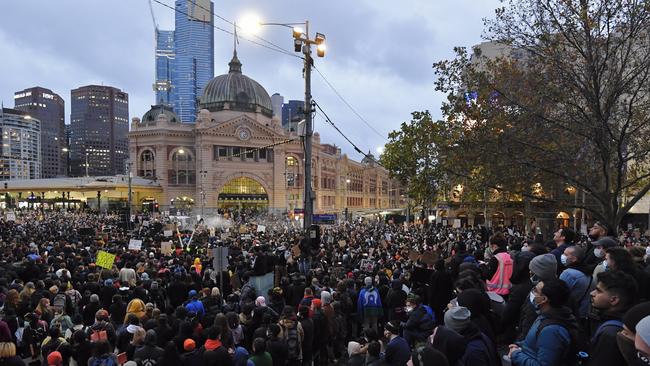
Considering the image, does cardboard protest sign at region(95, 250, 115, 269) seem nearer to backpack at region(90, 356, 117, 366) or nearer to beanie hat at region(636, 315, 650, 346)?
backpack at region(90, 356, 117, 366)

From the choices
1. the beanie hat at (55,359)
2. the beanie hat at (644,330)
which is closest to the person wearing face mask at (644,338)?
the beanie hat at (644,330)

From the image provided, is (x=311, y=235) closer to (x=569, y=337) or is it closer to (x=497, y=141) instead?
(x=497, y=141)

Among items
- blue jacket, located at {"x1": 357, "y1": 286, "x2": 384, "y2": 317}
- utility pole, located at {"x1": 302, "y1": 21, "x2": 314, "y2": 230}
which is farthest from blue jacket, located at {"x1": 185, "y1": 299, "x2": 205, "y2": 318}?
utility pole, located at {"x1": 302, "y1": 21, "x2": 314, "y2": 230}

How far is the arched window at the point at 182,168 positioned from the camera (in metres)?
73.8

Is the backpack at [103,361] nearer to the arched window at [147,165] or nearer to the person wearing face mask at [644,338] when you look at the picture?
the person wearing face mask at [644,338]

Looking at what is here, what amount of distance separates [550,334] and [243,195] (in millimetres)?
72623

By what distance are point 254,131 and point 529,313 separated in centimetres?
7218

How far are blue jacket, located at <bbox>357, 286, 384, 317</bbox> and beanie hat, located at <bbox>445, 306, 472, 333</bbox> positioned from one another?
5369 mm

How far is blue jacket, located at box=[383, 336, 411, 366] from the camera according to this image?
5793 millimetres

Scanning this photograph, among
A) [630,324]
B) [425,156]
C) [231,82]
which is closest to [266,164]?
[231,82]

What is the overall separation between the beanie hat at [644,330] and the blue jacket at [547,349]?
1276 mm

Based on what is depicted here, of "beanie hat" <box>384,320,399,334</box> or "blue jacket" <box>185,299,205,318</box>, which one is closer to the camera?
"beanie hat" <box>384,320,399,334</box>

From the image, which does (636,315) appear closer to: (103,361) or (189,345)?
(189,345)

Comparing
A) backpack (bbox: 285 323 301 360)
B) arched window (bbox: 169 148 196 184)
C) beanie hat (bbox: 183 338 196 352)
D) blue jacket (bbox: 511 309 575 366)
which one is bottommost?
backpack (bbox: 285 323 301 360)
